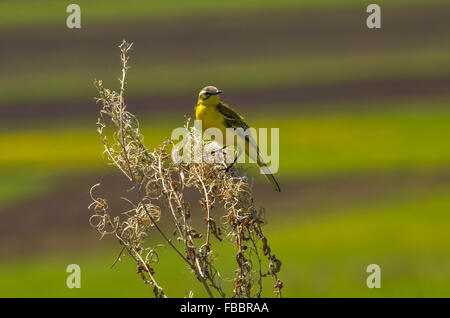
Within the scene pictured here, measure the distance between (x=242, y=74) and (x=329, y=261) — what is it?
24.7 m

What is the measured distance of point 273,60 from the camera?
50625mm

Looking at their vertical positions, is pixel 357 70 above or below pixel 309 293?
above

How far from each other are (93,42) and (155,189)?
147ft

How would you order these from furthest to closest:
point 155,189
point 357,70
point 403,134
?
1. point 357,70
2. point 403,134
3. point 155,189

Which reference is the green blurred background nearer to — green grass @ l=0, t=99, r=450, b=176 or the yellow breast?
green grass @ l=0, t=99, r=450, b=176

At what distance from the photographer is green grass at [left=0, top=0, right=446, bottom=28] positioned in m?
54.5

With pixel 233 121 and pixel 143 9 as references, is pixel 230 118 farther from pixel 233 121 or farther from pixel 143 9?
pixel 143 9

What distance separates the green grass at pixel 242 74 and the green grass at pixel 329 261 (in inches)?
768

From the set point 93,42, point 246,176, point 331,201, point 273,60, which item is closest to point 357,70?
point 273,60

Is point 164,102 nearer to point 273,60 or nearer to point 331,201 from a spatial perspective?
point 273,60

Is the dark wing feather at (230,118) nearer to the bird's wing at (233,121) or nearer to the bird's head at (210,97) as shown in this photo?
the bird's wing at (233,121)

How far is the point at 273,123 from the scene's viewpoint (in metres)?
38.5

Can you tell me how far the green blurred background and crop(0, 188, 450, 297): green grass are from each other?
0.07m
